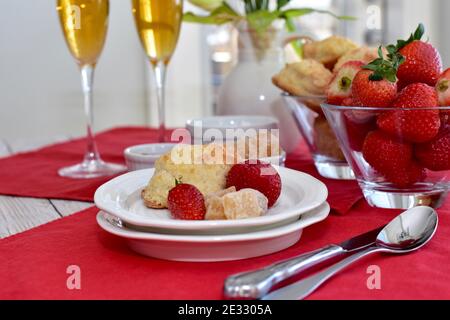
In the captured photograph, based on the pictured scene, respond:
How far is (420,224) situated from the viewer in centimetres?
69

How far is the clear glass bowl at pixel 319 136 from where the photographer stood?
3.43 ft

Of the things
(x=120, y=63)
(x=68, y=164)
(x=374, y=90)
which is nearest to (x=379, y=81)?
(x=374, y=90)

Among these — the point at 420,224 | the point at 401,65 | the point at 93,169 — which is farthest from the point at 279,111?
the point at 420,224

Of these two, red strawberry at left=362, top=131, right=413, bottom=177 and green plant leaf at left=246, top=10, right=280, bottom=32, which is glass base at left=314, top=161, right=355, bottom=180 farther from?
green plant leaf at left=246, top=10, right=280, bottom=32

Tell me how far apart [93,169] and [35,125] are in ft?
7.07

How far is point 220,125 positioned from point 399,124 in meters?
0.48

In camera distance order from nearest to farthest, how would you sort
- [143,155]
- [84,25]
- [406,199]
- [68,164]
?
[406,199] < [143,155] < [84,25] < [68,164]

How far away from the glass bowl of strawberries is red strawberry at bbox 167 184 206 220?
Result: 0.26 metres

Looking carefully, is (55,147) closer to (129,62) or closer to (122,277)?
(122,277)

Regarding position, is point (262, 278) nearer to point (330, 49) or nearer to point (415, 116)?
point (415, 116)

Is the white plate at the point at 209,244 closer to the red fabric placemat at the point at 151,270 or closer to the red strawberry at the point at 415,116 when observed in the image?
the red fabric placemat at the point at 151,270

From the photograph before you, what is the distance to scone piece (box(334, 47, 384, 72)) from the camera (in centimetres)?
99

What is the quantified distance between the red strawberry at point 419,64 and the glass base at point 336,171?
0.25 m

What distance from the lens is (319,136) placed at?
108 cm
